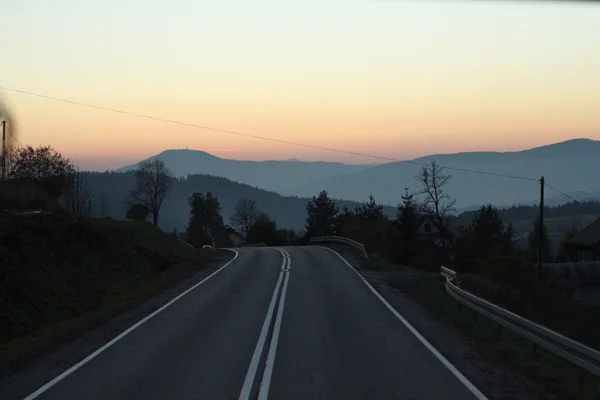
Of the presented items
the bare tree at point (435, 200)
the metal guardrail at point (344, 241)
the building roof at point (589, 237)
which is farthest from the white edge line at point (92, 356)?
the building roof at point (589, 237)

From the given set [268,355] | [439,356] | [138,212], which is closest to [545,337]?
[439,356]

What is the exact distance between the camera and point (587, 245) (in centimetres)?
6259

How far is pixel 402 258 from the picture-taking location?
5619cm

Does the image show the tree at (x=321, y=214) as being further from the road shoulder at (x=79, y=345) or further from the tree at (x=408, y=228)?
the road shoulder at (x=79, y=345)

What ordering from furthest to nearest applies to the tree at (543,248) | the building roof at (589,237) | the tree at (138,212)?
the tree at (138,212)
the tree at (543,248)
the building roof at (589,237)

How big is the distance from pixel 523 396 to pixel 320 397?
8.94ft

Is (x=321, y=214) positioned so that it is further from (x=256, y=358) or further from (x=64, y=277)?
Answer: (x=256, y=358)

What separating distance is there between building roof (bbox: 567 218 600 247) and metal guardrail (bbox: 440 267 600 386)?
161 feet

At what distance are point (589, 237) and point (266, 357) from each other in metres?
57.8

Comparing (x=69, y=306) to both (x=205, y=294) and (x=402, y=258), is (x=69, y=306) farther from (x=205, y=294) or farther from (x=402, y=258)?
(x=402, y=258)

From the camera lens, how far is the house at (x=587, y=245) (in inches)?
2431

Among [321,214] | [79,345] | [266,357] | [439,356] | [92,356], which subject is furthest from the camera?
[321,214]

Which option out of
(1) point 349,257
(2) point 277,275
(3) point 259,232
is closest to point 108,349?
(2) point 277,275

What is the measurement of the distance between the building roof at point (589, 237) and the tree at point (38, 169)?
44.2 m
